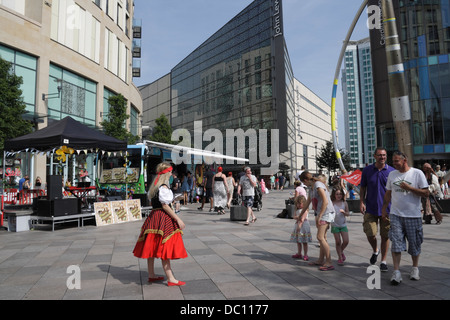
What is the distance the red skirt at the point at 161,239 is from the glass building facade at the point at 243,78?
43323 millimetres

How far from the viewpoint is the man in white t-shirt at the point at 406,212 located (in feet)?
13.9

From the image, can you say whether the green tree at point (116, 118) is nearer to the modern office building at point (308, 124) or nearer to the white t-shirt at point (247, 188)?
the white t-shirt at point (247, 188)

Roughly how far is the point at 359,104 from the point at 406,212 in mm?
163850

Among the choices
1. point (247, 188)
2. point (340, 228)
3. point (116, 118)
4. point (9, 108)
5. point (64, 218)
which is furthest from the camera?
point (116, 118)

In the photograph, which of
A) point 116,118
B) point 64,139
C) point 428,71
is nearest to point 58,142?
point 64,139

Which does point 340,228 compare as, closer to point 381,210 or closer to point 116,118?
point 381,210

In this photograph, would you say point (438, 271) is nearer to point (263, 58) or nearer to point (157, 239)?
point (157, 239)

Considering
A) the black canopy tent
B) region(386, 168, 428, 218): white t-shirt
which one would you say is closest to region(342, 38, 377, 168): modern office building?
the black canopy tent

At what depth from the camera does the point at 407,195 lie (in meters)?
4.30

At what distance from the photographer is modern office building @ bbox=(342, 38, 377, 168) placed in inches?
5468

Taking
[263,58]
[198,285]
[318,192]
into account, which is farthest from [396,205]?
[263,58]

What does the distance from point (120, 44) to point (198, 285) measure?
30950 millimetres

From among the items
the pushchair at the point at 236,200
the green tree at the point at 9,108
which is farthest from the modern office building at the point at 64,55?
the pushchair at the point at 236,200

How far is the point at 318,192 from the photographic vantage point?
5020 millimetres
